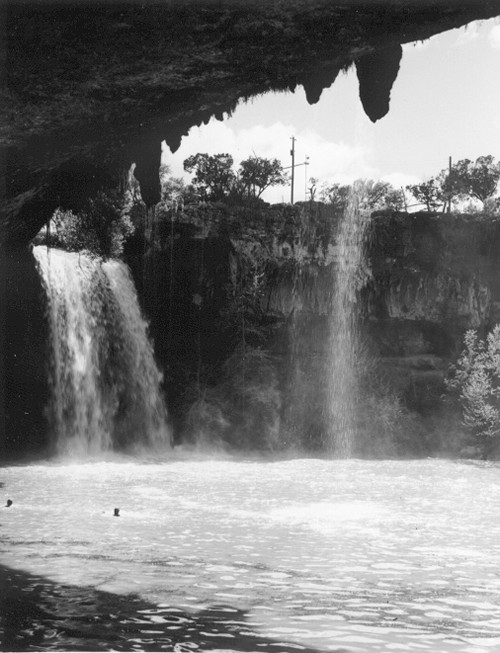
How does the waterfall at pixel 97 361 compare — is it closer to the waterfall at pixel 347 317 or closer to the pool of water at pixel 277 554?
the pool of water at pixel 277 554

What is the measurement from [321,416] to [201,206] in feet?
27.9

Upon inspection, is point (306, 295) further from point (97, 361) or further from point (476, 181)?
point (476, 181)

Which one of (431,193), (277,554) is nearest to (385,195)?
(431,193)

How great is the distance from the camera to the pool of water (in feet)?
23.4

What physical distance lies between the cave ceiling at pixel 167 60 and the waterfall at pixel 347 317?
20030mm

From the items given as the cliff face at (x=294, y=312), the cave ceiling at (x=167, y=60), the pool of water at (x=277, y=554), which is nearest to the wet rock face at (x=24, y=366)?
the pool of water at (x=277, y=554)

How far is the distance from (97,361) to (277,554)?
615 inches

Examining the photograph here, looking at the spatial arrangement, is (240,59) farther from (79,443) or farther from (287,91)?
(79,443)

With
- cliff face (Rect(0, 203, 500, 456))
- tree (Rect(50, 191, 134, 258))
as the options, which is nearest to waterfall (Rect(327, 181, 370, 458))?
cliff face (Rect(0, 203, 500, 456))

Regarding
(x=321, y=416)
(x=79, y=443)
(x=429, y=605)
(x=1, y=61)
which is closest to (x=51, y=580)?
(x=429, y=605)

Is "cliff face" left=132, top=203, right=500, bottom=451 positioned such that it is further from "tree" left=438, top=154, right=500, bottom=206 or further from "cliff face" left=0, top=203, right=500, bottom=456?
"tree" left=438, top=154, right=500, bottom=206

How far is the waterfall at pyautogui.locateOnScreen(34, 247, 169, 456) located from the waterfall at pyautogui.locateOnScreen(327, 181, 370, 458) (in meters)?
6.66

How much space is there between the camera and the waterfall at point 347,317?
30.2 metres

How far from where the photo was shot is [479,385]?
27.9m
